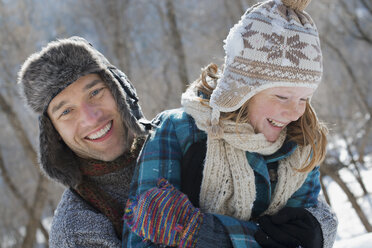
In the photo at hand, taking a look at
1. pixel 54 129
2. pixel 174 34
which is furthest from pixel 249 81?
pixel 174 34

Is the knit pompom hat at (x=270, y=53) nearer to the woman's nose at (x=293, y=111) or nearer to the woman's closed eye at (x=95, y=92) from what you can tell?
the woman's nose at (x=293, y=111)

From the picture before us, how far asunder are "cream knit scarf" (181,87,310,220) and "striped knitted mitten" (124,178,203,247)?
160 mm

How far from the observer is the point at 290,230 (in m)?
1.75

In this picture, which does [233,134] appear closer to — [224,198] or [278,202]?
[224,198]

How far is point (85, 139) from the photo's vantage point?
2.12 metres

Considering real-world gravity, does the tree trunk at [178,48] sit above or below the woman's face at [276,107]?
below

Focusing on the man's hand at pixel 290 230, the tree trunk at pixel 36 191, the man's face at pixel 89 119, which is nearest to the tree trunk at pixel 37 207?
the tree trunk at pixel 36 191

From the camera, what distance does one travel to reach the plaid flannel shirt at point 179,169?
1733mm

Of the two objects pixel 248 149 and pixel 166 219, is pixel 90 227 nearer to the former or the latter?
pixel 166 219

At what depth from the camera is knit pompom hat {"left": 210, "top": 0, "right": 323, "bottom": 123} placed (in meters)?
1.63

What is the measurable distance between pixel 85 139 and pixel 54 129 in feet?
0.69

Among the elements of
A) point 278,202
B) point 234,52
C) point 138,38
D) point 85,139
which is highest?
point 234,52

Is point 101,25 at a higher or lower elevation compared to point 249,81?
lower

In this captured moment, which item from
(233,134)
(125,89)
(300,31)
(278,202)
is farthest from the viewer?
(125,89)
